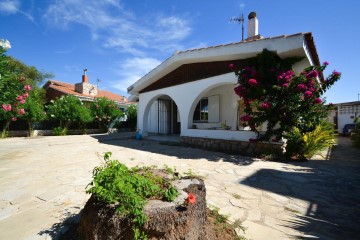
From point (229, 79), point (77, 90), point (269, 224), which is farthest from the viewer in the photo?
point (77, 90)

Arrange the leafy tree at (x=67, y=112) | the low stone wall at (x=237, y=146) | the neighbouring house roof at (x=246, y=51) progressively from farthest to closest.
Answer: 1. the leafy tree at (x=67, y=112)
2. the low stone wall at (x=237, y=146)
3. the neighbouring house roof at (x=246, y=51)

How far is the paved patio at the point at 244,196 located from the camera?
2.61m

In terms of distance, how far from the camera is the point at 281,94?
6.60 metres

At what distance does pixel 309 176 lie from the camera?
5004mm

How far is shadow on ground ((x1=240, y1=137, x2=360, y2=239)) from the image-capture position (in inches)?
105

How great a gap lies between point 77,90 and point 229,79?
63.5 feet

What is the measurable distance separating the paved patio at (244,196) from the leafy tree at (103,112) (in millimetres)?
10690

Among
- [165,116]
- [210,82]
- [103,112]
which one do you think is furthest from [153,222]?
[103,112]

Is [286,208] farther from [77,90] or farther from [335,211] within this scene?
[77,90]

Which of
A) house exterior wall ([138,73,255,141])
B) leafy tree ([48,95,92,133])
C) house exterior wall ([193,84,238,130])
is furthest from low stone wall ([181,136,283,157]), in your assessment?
leafy tree ([48,95,92,133])

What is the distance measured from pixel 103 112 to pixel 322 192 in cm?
1631

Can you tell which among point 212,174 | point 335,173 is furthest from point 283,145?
point 212,174

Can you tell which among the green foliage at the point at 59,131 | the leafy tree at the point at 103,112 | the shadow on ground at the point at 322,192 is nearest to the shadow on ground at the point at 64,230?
the shadow on ground at the point at 322,192

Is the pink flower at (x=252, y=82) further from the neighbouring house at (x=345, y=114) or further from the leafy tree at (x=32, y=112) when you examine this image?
the neighbouring house at (x=345, y=114)
